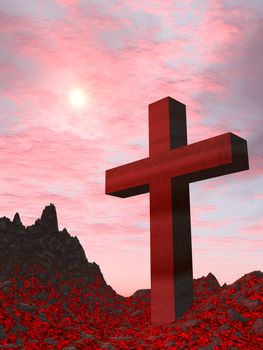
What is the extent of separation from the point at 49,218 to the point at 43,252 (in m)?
1.85

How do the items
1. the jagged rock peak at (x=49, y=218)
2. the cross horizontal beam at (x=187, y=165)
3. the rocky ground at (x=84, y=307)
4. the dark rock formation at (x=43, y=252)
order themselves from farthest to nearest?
the jagged rock peak at (x=49, y=218) < the dark rock formation at (x=43, y=252) < the cross horizontal beam at (x=187, y=165) < the rocky ground at (x=84, y=307)

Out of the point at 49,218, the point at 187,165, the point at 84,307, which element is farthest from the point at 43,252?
the point at 187,165

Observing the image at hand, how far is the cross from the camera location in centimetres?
1111

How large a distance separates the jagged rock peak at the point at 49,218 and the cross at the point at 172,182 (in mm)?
7151

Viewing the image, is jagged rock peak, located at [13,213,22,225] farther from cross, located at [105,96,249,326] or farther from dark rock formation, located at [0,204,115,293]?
cross, located at [105,96,249,326]

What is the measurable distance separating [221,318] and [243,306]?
75cm

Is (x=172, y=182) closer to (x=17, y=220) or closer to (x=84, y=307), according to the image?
(x=84, y=307)

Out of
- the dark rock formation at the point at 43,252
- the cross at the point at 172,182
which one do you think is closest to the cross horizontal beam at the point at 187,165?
the cross at the point at 172,182

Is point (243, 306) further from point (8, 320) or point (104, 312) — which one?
point (104, 312)

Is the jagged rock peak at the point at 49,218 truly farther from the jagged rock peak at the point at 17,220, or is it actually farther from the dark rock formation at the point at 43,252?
the jagged rock peak at the point at 17,220

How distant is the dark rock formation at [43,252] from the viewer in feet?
55.9

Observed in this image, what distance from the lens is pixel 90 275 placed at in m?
17.9

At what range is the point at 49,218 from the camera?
19531 millimetres

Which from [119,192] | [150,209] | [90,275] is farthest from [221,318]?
[90,275]
